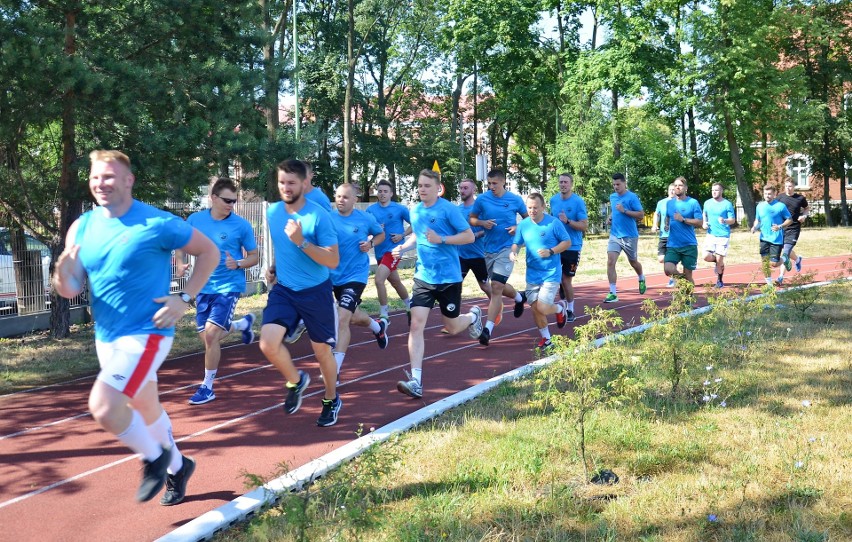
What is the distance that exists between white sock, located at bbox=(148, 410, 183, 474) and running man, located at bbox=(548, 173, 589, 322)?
312 inches

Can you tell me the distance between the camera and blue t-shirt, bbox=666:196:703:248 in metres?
14.2

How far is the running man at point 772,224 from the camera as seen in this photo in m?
15.3

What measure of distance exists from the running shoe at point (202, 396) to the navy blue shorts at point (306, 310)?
79.5 inches

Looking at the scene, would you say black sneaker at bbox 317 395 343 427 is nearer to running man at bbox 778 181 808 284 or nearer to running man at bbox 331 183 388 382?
running man at bbox 331 183 388 382

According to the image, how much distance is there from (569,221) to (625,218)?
7.93 feet

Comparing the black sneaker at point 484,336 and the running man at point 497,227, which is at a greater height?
the running man at point 497,227

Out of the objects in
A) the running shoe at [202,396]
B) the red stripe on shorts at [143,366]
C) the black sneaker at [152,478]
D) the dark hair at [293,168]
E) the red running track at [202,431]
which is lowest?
the red running track at [202,431]

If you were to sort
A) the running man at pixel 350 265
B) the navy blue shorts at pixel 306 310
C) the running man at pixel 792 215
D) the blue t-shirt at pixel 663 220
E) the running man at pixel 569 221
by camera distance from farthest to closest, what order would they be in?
the running man at pixel 792 215 < the blue t-shirt at pixel 663 220 < the running man at pixel 569 221 < the running man at pixel 350 265 < the navy blue shorts at pixel 306 310

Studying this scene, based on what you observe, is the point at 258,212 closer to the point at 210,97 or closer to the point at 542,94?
the point at 210,97

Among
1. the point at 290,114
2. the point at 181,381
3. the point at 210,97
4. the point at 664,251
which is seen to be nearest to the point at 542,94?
the point at 290,114

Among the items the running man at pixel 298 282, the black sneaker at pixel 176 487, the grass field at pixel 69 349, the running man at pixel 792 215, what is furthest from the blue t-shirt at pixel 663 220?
the black sneaker at pixel 176 487

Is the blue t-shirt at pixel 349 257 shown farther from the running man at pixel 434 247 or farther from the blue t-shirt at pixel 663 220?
the blue t-shirt at pixel 663 220

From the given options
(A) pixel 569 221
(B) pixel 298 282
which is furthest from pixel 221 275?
(A) pixel 569 221

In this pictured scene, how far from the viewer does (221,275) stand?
8.05 m
